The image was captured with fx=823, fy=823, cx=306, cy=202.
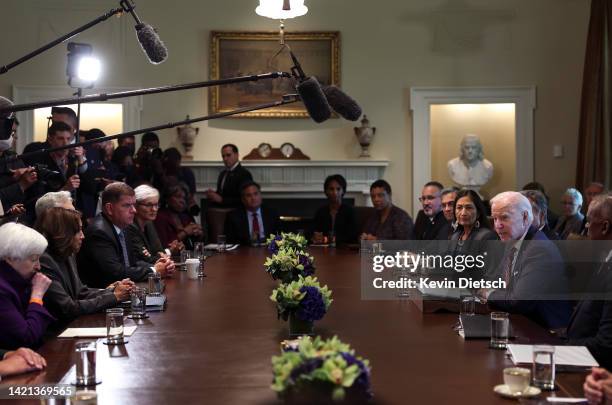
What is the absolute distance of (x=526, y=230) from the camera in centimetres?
400

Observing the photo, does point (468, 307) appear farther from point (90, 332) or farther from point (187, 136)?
point (187, 136)

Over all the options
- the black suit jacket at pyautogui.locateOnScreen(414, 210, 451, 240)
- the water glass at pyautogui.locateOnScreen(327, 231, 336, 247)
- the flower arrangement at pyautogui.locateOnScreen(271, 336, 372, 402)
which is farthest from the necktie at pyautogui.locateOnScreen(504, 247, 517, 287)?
the water glass at pyautogui.locateOnScreen(327, 231, 336, 247)

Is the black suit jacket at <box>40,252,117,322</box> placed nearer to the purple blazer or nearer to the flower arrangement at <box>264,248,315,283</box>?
the purple blazer

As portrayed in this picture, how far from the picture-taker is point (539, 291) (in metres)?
3.58

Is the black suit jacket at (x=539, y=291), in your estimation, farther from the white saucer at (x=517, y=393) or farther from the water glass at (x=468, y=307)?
the white saucer at (x=517, y=393)

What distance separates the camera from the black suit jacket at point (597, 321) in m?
2.85

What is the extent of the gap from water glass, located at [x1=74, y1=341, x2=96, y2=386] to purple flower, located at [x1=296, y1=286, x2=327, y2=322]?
2.57 ft

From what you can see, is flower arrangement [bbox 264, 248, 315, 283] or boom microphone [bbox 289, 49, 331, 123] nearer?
boom microphone [bbox 289, 49, 331, 123]

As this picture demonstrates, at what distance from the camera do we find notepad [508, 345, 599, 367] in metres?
2.42

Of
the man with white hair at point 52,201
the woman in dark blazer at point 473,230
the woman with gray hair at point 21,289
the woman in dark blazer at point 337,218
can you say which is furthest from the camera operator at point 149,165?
the woman with gray hair at point 21,289

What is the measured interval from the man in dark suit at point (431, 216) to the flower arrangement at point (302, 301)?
368 cm

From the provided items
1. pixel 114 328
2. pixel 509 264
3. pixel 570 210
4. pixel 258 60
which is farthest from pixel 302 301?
pixel 258 60

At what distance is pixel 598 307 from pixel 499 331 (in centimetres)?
58

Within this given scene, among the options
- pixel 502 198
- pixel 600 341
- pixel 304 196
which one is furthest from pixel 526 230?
pixel 304 196
